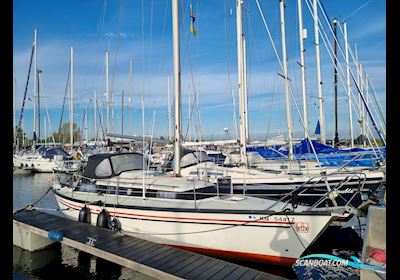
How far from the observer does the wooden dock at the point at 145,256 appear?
5621 mm

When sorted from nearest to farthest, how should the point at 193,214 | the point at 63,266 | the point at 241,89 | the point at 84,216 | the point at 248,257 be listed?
the point at 248,257
the point at 193,214
the point at 63,266
the point at 84,216
the point at 241,89

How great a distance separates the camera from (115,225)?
8.27 meters

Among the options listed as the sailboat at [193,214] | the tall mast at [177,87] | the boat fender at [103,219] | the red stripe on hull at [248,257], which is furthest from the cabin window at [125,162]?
the red stripe on hull at [248,257]

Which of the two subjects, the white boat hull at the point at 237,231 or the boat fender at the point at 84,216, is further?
the boat fender at the point at 84,216

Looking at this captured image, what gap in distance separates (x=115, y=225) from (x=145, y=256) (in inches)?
89.1

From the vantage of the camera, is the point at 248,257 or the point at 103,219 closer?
the point at 248,257

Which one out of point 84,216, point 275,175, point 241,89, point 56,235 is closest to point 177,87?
point 84,216

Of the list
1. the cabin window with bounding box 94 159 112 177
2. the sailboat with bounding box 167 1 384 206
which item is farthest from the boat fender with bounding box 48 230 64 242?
the sailboat with bounding box 167 1 384 206

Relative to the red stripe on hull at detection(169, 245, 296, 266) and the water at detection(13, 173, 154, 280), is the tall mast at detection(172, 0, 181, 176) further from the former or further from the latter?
the water at detection(13, 173, 154, 280)

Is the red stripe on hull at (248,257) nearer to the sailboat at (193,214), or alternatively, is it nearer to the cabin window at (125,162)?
the sailboat at (193,214)

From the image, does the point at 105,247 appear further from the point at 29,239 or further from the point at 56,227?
the point at 29,239

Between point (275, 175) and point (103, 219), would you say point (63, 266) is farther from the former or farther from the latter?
point (275, 175)
